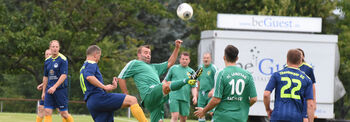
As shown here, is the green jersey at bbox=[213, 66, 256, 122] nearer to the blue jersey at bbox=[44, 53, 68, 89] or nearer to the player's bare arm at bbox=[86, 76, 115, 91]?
the player's bare arm at bbox=[86, 76, 115, 91]

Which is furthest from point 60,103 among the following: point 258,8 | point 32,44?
point 258,8

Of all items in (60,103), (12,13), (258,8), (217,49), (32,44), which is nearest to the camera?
(60,103)

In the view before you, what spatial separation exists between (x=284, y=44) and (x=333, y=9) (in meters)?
17.8

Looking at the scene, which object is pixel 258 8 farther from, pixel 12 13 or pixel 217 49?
pixel 217 49

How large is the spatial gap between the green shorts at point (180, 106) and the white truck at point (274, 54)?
4671 millimetres

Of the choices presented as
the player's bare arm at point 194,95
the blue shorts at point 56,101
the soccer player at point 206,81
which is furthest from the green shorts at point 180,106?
the blue shorts at point 56,101

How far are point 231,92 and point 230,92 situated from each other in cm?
1

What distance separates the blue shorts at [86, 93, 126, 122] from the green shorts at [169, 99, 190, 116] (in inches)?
130

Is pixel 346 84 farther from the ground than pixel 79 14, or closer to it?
closer to it

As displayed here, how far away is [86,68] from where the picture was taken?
9.24 metres

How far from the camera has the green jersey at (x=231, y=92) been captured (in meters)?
7.18

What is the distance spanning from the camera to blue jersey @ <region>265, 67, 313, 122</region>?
7859mm

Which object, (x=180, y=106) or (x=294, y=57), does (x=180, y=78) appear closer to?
(x=180, y=106)

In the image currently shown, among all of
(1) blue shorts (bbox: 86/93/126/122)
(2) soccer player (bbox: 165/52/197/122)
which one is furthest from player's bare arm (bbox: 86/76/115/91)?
(2) soccer player (bbox: 165/52/197/122)
